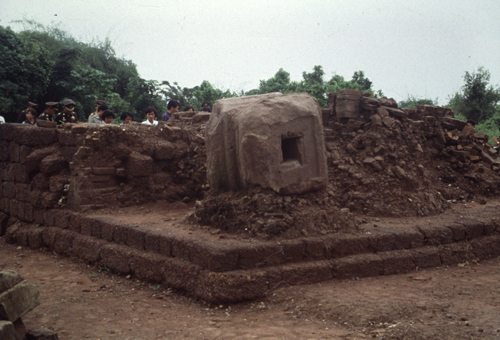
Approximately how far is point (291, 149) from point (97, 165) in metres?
3.09

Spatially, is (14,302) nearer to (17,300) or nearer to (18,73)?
(17,300)

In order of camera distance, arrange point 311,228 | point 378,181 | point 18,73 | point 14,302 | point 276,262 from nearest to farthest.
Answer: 1. point 14,302
2. point 276,262
3. point 311,228
4. point 378,181
5. point 18,73

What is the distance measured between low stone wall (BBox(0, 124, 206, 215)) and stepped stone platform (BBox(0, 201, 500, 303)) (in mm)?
563

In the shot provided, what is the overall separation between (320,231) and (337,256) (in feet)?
1.00

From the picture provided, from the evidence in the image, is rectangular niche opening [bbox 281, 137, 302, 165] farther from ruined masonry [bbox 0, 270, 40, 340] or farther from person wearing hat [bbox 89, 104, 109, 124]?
person wearing hat [bbox 89, 104, 109, 124]

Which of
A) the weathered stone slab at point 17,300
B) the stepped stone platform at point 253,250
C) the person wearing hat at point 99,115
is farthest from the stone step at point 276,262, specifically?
the person wearing hat at point 99,115

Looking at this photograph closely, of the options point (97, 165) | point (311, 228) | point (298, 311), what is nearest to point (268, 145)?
point (311, 228)

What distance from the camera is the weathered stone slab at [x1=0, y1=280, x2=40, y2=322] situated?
121 inches

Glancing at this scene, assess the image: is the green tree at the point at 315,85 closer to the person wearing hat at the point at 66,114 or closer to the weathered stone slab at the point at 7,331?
the person wearing hat at the point at 66,114

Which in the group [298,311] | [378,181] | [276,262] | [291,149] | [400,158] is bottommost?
[298,311]

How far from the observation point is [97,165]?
682cm

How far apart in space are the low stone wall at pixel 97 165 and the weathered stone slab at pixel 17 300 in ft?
10.9

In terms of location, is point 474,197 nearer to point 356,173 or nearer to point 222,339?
point 356,173

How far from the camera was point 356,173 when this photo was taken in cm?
680
